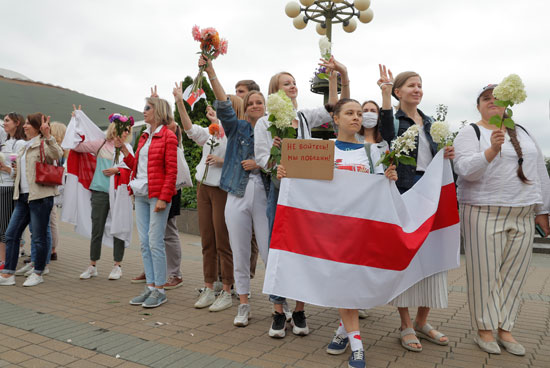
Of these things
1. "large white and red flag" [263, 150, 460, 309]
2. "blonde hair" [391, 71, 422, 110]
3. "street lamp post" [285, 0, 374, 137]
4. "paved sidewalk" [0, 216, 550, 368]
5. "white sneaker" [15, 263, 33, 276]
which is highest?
"street lamp post" [285, 0, 374, 137]

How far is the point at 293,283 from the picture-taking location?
3484 mm

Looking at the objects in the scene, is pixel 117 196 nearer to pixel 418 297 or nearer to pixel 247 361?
pixel 247 361

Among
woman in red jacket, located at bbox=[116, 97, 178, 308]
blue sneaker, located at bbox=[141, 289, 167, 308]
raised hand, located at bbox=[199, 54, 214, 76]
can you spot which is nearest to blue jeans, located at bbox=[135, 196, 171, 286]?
woman in red jacket, located at bbox=[116, 97, 178, 308]

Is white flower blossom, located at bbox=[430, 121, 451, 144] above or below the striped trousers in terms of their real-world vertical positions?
above

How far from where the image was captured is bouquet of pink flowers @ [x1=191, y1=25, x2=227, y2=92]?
4.48 m

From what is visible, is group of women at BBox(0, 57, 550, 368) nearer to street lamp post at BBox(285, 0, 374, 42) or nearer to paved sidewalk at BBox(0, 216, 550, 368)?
paved sidewalk at BBox(0, 216, 550, 368)

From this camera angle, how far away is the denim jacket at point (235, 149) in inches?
176

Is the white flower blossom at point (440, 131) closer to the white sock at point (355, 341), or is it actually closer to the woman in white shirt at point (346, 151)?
the woman in white shirt at point (346, 151)

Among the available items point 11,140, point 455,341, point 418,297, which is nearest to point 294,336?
point 418,297

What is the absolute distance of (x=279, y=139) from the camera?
3.87 metres

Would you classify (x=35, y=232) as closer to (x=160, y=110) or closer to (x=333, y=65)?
(x=160, y=110)

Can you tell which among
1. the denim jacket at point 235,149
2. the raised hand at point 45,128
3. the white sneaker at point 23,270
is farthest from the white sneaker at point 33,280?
the denim jacket at point 235,149

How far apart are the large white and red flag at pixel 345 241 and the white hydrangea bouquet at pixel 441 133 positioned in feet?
1.63

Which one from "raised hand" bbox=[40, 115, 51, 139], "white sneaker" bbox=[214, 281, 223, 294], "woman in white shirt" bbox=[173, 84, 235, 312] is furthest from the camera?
"raised hand" bbox=[40, 115, 51, 139]
